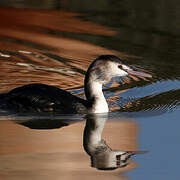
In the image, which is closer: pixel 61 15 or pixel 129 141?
pixel 129 141

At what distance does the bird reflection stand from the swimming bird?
1.31 feet

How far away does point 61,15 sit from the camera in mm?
15531

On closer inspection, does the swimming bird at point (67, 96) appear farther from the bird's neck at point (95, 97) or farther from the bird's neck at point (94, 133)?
the bird's neck at point (94, 133)

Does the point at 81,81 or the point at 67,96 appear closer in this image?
the point at 67,96

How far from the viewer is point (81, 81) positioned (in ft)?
36.2

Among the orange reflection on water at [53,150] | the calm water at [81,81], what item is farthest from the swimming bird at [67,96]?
the orange reflection on water at [53,150]

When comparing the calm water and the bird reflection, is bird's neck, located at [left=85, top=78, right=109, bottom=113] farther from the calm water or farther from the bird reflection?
the bird reflection

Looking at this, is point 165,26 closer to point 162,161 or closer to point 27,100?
point 27,100

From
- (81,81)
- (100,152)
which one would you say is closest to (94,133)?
(100,152)

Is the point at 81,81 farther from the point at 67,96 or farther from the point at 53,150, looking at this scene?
the point at 53,150

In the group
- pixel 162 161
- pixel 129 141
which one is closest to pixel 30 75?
pixel 129 141

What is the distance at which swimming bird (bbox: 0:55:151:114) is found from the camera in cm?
912

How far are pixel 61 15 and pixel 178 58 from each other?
Result: 402cm

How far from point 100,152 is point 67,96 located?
64.4 inches
